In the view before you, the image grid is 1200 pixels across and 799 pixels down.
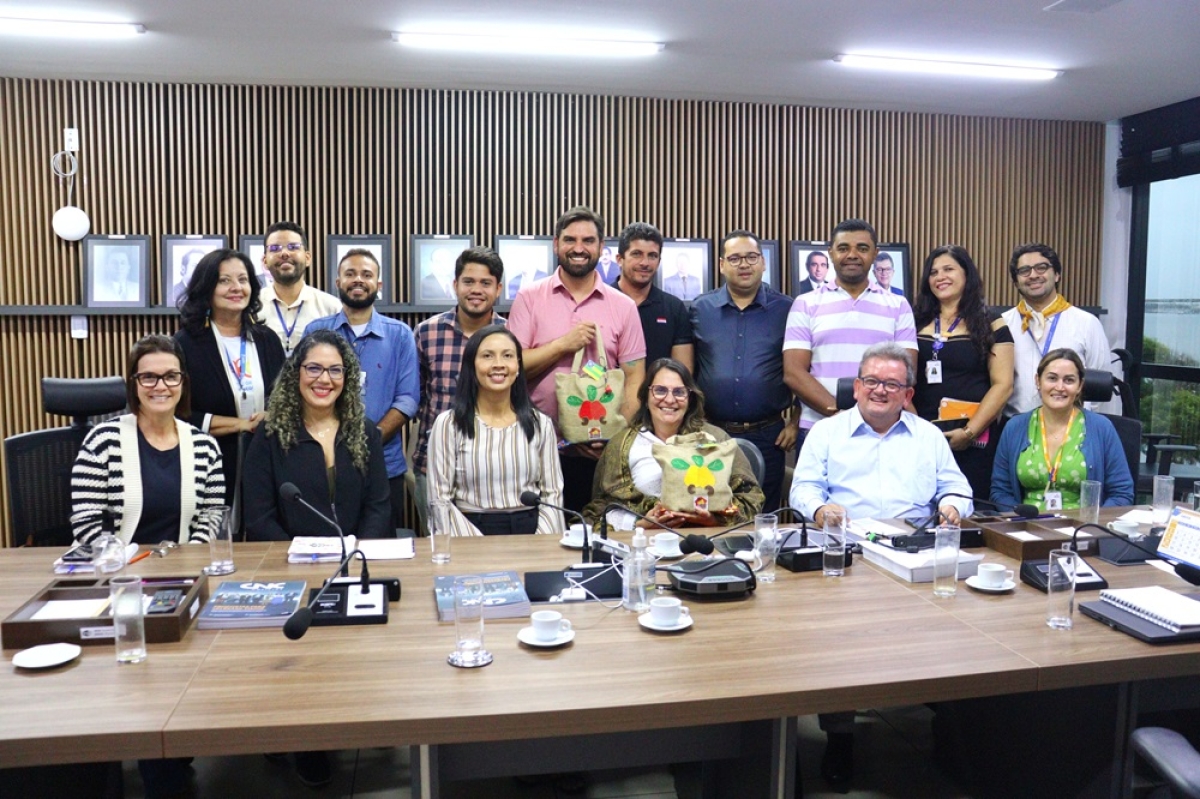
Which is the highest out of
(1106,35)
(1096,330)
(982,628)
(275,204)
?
(1106,35)

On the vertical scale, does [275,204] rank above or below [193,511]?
above

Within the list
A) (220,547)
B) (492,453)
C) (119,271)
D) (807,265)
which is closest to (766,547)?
(492,453)

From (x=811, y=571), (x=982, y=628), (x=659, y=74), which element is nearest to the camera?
(x=982, y=628)

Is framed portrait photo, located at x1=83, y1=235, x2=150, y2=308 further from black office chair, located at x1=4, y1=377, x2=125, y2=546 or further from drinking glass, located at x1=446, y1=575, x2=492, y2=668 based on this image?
drinking glass, located at x1=446, y1=575, x2=492, y2=668

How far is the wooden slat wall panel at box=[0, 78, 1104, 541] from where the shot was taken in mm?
6020

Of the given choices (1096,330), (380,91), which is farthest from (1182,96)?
(380,91)

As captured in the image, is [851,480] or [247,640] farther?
[851,480]

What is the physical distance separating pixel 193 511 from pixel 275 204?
137 inches

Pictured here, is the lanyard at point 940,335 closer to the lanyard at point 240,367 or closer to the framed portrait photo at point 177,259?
the lanyard at point 240,367

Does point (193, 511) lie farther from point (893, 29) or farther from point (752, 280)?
point (893, 29)

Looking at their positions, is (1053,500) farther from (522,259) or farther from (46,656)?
(522,259)

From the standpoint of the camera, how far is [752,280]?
4418 millimetres

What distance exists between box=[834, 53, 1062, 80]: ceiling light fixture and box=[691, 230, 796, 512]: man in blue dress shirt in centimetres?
173

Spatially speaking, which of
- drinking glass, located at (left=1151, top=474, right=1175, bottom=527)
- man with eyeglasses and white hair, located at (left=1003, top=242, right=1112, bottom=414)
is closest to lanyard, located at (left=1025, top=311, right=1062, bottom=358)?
man with eyeglasses and white hair, located at (left=1003, top=242, right=1112, bottom=414)
